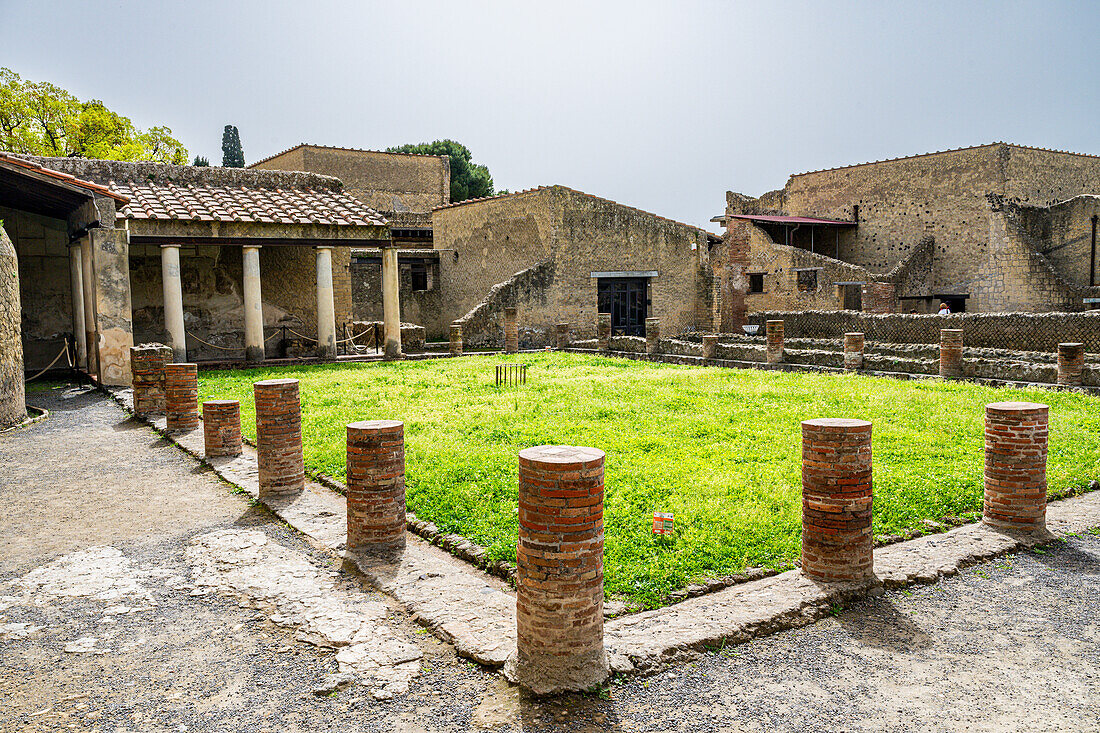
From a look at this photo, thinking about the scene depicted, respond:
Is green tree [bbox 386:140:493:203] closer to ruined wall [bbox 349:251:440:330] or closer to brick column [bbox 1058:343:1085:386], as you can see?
ruined wall [bbox 349:251:440:330]

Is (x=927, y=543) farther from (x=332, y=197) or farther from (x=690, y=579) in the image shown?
(x=332, y=197)

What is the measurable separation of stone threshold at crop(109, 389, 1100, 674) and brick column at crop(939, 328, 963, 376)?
8.49 meters

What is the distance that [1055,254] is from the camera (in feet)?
82.4

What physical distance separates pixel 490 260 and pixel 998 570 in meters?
21.9

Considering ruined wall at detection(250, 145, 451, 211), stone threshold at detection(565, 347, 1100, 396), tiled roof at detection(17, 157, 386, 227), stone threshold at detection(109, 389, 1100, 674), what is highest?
ruined wall at detection(250, 145, 451, 211)

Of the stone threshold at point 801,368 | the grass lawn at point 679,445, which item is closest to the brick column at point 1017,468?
the grass lawn at point 679,445

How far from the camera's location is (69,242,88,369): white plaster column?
48.5 feet

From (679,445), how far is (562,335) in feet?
49.4

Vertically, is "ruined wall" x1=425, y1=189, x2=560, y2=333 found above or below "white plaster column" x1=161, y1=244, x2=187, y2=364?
above

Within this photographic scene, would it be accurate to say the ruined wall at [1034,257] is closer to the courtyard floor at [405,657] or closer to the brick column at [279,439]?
the courtyard floor at [405,657]

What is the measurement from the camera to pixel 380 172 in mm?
32625

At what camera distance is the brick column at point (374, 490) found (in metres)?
4.79

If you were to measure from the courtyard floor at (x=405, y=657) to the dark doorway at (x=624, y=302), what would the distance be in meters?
19.7

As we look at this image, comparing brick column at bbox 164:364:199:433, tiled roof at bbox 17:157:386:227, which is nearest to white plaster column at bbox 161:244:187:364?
tiled roof at bbox 17:157:386:227
